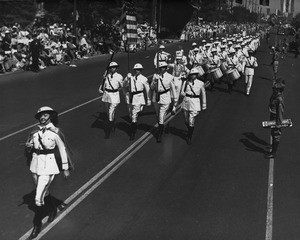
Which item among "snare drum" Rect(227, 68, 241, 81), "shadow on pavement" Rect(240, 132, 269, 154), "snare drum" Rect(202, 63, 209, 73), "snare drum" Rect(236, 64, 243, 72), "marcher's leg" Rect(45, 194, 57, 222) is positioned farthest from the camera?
"snare drum" Rect(202, 63, 209, 73)

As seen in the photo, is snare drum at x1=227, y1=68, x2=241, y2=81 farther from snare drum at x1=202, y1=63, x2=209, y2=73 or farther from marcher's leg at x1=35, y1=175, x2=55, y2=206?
marcher's leg at x1=35, y1=175, x2=55, y2=206

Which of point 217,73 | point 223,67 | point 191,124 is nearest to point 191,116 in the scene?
point 191,124

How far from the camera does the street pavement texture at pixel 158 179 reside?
7.03m

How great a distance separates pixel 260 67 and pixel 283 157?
2310 cm

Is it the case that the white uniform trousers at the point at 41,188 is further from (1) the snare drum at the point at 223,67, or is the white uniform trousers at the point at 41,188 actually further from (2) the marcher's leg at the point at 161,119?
(1) the snare drum at the point at 223,67

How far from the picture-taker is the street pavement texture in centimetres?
703

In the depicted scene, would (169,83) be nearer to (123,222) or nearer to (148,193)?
(148,193)

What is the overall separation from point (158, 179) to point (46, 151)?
9.99 feet

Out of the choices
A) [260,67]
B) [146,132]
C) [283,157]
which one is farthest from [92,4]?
[283,157]

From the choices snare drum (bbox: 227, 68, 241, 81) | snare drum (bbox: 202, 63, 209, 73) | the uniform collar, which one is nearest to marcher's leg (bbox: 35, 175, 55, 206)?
the uniform collar

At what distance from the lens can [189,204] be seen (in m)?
7.93

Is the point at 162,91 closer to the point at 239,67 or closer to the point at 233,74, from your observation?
the point at 233,74

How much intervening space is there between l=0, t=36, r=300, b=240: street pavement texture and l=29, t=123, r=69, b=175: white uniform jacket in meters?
0.99

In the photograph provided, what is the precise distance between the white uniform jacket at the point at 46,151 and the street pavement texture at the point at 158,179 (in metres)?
0.99
